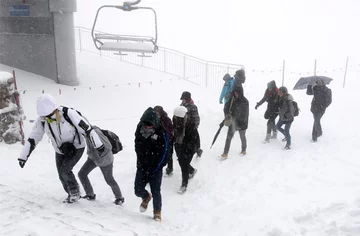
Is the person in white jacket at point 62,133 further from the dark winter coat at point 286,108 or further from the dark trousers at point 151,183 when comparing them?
the dark winter coat at point 286,108

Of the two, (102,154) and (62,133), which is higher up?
(62,133)

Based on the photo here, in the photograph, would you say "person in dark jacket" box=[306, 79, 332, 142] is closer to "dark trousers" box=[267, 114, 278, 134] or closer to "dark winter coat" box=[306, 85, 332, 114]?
"dark winter coat" box=[306, 85, 332, 114]

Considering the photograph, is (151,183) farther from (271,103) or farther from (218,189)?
(271,103)

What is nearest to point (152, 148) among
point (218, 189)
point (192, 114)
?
point (192, 114)

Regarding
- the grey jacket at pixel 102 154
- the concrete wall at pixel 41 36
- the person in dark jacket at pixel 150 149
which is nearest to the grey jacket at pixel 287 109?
the person in dark jacket at pixel 150 149

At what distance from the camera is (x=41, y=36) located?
12.3 metres

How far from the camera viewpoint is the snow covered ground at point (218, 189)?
4.63 m

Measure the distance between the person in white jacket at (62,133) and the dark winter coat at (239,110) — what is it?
3655 millimetres

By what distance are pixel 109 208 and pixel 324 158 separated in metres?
4.76

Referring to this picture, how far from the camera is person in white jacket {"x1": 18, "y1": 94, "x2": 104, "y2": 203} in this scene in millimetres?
4445

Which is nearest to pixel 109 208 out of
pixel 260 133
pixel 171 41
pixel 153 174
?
pixel 153 174

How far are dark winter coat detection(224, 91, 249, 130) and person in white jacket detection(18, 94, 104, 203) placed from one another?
3.66m

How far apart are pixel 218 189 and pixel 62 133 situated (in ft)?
10.5

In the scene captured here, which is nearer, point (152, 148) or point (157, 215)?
point (152, 148)
